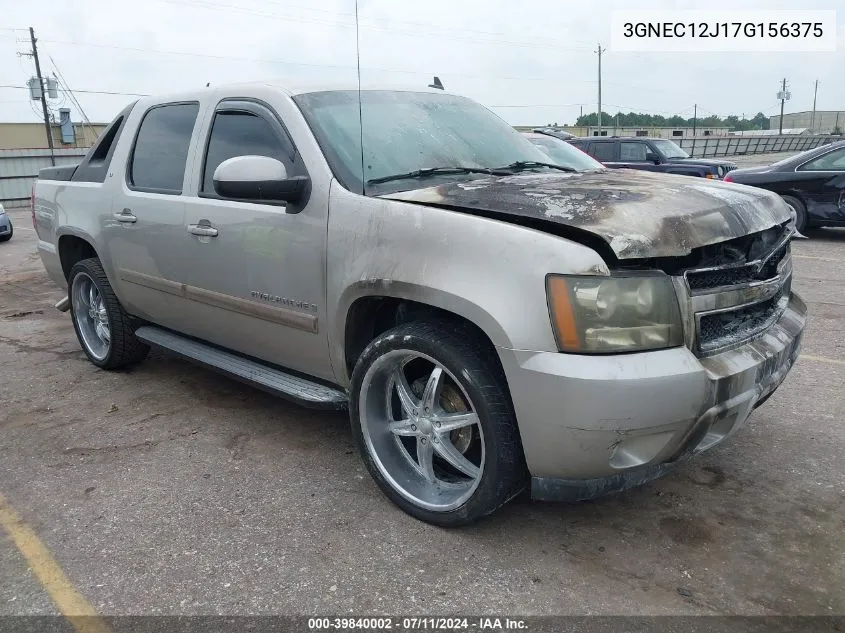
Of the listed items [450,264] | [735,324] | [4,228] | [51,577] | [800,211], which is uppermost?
[450,264]

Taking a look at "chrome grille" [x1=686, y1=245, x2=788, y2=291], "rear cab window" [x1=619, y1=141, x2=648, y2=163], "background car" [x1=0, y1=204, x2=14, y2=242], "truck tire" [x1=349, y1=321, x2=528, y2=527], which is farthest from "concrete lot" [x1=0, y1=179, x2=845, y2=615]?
"rear cab window" [x1=619, y1=141, x2=648, y2=163]

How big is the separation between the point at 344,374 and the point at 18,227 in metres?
15.1

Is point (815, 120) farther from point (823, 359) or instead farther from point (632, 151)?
point (823, 359)

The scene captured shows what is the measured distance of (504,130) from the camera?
4070mm

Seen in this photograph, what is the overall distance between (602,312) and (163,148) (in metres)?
2.94

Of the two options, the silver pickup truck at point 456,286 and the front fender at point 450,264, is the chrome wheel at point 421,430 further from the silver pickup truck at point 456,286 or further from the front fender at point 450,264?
the front fender at point 450,264

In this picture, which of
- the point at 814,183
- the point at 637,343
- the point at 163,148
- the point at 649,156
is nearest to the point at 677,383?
the point at 637,343

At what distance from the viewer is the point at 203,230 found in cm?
369

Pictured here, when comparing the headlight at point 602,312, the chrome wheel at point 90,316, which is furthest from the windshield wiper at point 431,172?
the chrome wheel at point 90,316

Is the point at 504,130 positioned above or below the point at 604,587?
above

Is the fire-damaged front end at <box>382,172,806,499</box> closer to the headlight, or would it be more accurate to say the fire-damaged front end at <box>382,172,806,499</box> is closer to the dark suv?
the headlight

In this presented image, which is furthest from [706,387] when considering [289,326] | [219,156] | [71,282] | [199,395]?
[71,282]

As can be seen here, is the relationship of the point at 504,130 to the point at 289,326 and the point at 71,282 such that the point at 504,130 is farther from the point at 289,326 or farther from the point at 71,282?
the point at 71,282

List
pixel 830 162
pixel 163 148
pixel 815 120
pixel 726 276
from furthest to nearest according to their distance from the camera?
pixel 815 120, pixel 830 162, pixel 163 148, pixel 726 276
